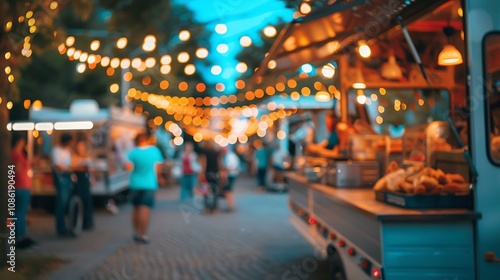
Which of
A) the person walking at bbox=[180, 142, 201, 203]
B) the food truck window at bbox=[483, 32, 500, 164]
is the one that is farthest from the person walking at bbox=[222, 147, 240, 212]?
the food truck window at bbox=[483, 32, 500, 164]

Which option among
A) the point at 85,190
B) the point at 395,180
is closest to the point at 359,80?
the point at 395,180

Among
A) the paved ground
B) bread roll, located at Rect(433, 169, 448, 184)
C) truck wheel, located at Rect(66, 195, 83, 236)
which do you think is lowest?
the paved ground

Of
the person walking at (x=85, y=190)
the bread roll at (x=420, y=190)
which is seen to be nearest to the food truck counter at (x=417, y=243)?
the bread roll at (x=420, y=190)

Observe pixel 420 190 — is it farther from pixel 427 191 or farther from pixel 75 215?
pixel 75 215

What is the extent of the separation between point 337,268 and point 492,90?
7.10ft

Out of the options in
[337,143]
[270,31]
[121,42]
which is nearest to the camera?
[337,143]

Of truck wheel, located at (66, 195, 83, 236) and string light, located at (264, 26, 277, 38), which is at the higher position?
string light, located at (264, 26, 277, 38)

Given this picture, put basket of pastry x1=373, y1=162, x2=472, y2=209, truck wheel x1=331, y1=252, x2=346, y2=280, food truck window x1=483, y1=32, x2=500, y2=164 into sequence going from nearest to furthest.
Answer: food truck window x1=483, y1=32, x2=500, y2=164
basket of pastry x1=373, y1=162, x2=472, y2=209
truck wheel x1=331, y1=252, x2=346, y2=280

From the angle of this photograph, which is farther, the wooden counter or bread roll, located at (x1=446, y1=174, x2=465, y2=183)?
bread roll, located at (x1=446, y1=174, x2=465, y2=183)

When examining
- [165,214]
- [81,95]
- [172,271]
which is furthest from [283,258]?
[81,95]

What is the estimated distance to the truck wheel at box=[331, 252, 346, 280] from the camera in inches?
217

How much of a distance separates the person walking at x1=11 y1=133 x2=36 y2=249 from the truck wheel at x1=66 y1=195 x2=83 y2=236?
1.51 meters

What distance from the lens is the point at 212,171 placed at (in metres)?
15.2

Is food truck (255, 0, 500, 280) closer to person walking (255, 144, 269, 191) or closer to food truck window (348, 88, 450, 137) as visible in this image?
food truck window (348, 88, 450, 137)
